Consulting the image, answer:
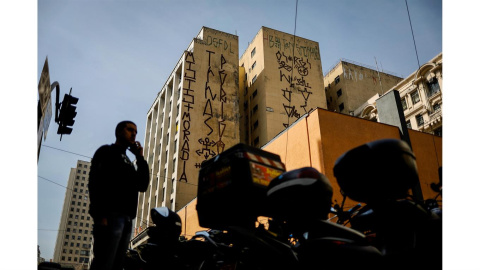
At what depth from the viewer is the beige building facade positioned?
3075 cm

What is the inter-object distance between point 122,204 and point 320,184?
1.63m

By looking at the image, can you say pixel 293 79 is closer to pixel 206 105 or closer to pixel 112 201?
pixel 206 105

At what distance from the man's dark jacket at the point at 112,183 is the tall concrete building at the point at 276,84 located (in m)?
34.1

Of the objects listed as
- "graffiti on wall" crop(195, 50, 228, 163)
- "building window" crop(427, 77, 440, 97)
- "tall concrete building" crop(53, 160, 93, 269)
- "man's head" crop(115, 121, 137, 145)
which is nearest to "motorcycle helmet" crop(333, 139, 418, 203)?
"man's head" crop(115, 121, 137, 145)

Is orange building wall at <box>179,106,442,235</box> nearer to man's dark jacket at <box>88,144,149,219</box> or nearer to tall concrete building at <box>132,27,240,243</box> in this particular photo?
man's dark jacket at <box>88,144,149,219</box>

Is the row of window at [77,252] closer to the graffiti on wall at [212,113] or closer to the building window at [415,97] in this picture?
the graffiti on wall at [212,113]

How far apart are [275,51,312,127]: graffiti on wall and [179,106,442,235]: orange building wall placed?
2479cm

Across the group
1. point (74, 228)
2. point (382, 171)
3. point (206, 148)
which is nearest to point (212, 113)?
point (206, 148)
